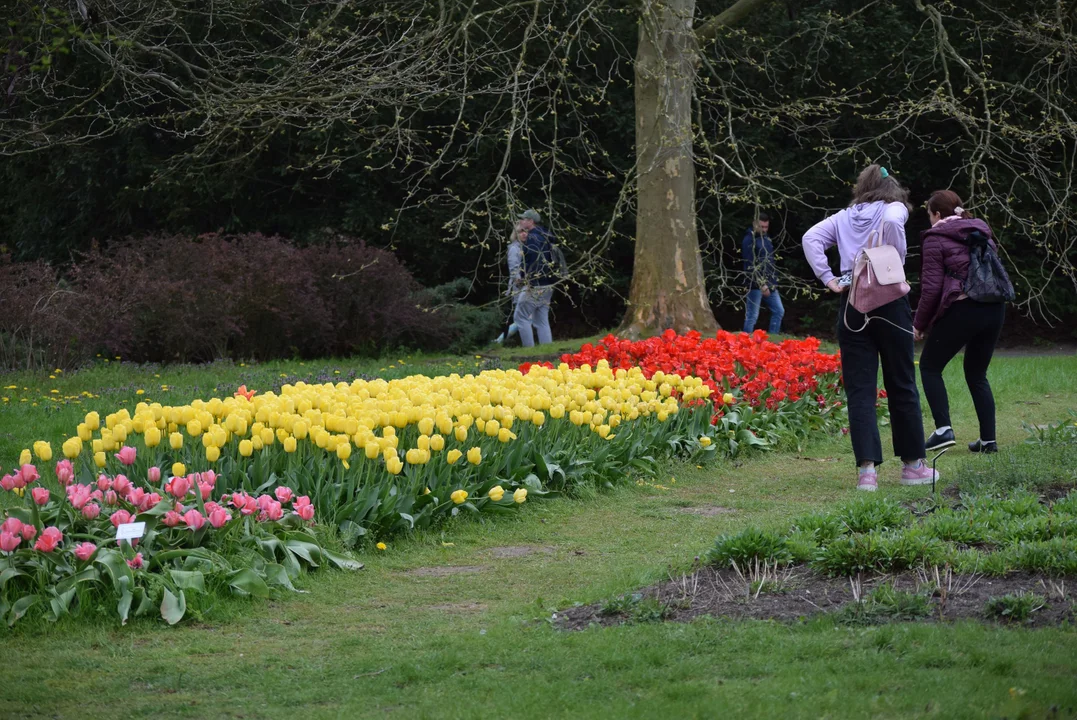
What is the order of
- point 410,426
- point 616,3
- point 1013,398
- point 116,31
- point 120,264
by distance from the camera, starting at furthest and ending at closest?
point 616,3 < point 120,264 < point 116,31 < point 1013,398 < point 410,426

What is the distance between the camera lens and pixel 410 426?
22.2ft

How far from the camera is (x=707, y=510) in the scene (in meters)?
6.92

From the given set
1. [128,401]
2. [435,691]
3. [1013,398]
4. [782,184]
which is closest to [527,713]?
[435,691]

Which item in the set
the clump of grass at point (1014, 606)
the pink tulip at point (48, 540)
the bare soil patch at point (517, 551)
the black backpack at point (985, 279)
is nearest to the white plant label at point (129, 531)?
the pink tulip at point (48, 540)

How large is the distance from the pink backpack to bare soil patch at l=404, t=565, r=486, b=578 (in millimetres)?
2751

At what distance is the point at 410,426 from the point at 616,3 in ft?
49.1

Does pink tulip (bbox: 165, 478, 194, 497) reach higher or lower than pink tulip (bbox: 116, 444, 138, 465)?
lower

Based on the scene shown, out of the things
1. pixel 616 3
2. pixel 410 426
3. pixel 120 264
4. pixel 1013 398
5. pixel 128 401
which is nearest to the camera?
pixel 410 426

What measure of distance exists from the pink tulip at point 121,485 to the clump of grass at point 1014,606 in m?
3.34

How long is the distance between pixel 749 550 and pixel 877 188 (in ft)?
9.71

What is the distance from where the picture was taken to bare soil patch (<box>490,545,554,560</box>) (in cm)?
588

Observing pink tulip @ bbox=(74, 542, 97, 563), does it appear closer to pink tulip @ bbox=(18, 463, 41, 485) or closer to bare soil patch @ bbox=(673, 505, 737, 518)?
pink tulip @ bbox=(18, 463, 41, 485)

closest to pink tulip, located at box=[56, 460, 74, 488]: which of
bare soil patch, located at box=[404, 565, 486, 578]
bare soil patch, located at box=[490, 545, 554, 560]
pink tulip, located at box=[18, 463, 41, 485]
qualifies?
pink tulip, located at box=[18, 463, 41, 485]

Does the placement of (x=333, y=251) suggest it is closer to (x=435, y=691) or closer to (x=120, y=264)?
(x=120, y=264)
